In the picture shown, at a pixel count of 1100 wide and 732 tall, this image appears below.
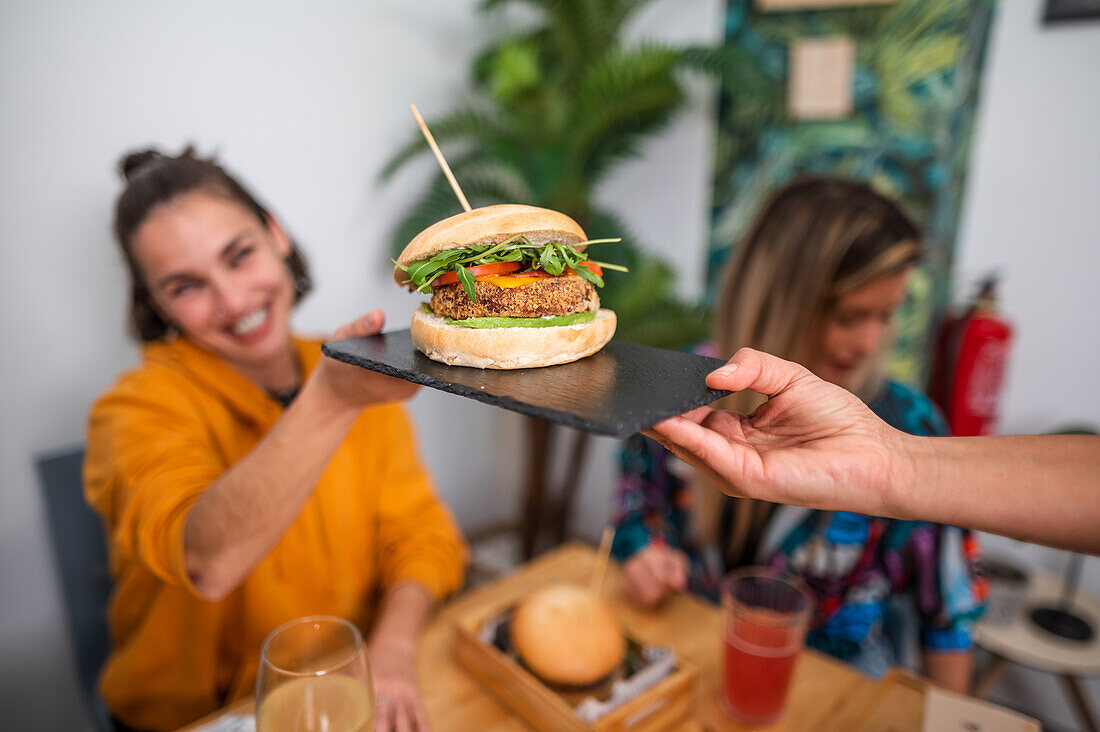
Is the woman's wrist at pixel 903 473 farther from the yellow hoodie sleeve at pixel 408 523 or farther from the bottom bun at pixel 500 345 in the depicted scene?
the yellow hoodie sleeve at pixel 408 523

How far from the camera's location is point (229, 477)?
1205 mm

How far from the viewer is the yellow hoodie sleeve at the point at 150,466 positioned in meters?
1.26


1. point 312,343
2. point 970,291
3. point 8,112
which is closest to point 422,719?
point 312,343

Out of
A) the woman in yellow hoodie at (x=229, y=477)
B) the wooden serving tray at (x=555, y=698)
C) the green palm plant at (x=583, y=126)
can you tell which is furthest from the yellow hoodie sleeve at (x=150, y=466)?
the green palm plant at (x=583, y=126)

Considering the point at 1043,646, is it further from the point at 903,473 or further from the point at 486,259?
the point at 486,259

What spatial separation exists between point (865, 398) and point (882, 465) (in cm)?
109

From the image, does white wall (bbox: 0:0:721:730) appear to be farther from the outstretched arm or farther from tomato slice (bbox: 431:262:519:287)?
the outstretched arm

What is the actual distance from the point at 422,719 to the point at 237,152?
98.1 inches

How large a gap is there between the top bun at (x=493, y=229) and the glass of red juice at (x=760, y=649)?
857mm

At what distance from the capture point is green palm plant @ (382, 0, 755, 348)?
2811mm

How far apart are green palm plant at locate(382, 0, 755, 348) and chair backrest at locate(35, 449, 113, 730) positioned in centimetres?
175

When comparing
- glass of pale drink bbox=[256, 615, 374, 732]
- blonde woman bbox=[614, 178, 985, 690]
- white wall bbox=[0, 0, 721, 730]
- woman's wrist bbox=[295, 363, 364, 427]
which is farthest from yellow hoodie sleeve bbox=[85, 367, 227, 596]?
blonde woman bbox=[614, 178, 985, 690]

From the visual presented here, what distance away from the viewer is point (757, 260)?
1780mm

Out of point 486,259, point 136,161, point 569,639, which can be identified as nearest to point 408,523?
point 569,639
